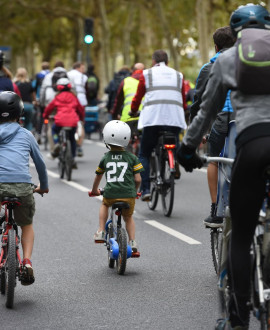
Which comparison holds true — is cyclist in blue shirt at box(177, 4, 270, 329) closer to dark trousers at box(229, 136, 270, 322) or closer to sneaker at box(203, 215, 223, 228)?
dark trousers at box(229, 136, 270, 322)

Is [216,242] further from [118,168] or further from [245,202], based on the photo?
[245,202]

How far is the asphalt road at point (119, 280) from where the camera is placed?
621cm

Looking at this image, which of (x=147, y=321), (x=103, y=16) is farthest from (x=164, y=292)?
(x=103, y=16)

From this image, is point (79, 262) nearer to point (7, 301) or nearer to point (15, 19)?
point (7, 301)

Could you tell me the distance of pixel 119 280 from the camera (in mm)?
7633

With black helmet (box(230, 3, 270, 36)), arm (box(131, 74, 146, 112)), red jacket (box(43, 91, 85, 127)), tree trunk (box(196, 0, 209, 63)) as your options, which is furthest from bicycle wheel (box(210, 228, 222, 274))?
tree trunk (box(196, 0, 209, 63))

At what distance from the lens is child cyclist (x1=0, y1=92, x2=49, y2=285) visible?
6.58m

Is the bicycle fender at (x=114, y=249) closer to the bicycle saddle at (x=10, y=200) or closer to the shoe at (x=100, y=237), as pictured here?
the shoe at (x=100, y=237)

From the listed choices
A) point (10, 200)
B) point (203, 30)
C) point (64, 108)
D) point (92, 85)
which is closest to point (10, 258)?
point (10, 200)

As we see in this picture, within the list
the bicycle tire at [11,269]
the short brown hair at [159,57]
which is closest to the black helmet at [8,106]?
the bicycle tire at [11,269]

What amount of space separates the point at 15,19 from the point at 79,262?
5142 cm

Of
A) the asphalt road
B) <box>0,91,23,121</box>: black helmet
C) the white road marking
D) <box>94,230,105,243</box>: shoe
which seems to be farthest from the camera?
the white road marking

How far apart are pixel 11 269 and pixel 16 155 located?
2.55ft

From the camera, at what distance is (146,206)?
12883mm
